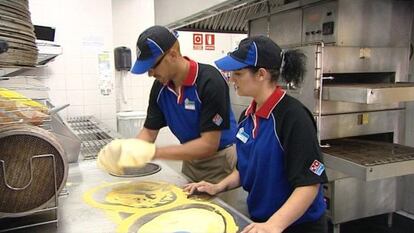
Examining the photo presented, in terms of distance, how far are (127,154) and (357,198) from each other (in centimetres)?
215

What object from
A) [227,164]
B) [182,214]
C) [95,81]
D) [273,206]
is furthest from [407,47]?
[95,81]

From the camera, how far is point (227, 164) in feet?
5.94

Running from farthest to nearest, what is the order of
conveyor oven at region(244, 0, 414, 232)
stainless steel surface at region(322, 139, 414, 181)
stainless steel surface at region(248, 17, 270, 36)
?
stainless steel surface at region(248, 17, 270, 36) → conveyor oven at region(244, 0, 414, 232) → stainless steel surface at region(322, 139, 414, 181)

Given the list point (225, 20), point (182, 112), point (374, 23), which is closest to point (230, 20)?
point (225, 20)

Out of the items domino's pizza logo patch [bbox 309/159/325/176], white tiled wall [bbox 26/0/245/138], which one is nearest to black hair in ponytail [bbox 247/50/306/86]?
domino's pizza logo patch [bbox 309/159/325/176]

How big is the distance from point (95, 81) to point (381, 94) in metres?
2.99

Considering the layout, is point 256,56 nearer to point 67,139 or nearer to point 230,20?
point 67,139

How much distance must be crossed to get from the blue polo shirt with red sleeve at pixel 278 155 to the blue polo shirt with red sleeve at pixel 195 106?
200 mm

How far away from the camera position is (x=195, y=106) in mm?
1621

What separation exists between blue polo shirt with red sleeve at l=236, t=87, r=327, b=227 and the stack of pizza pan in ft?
2.68

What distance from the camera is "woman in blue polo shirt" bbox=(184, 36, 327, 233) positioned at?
3.67ft

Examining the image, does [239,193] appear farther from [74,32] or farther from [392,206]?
[74,32]

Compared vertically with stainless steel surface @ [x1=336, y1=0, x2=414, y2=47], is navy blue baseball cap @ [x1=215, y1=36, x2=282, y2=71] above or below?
below

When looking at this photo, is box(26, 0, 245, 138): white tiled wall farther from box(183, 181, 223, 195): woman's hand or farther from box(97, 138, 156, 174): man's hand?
box(183, 181, 223, 195): woman's hand
